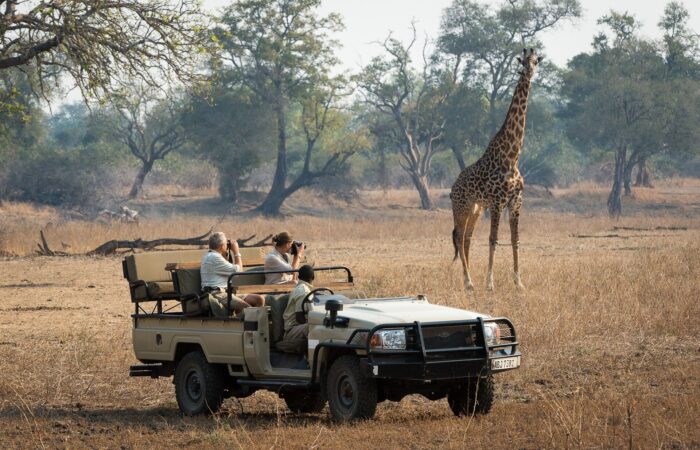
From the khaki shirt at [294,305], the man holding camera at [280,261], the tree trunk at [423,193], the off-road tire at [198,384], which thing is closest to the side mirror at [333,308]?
the khaki shirt at [294,305]

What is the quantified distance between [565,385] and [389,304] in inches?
89.1

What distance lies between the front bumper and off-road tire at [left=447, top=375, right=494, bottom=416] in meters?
0.26

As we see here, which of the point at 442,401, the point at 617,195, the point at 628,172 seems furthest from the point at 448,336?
the point at 628,172

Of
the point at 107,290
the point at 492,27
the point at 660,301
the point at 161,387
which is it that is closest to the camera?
the point at 161,387

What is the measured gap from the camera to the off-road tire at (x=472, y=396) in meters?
9.05

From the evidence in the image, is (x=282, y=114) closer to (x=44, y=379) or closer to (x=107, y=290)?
(x=107, y=290)

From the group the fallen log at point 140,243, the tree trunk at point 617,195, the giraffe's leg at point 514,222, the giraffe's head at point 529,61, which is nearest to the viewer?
the giraffe's leg at point 514,222

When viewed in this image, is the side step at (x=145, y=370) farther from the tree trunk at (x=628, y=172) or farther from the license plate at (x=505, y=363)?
the tree trunk at (x=628, y=172)

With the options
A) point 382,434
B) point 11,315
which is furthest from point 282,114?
point 382,434

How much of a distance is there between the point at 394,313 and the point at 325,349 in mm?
586

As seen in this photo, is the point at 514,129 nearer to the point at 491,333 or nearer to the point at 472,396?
the point at 472,396

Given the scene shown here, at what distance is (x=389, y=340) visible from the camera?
28.2ft

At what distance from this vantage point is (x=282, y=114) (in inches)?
2163

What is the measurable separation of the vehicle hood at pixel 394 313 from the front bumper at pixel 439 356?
0.34 ft
